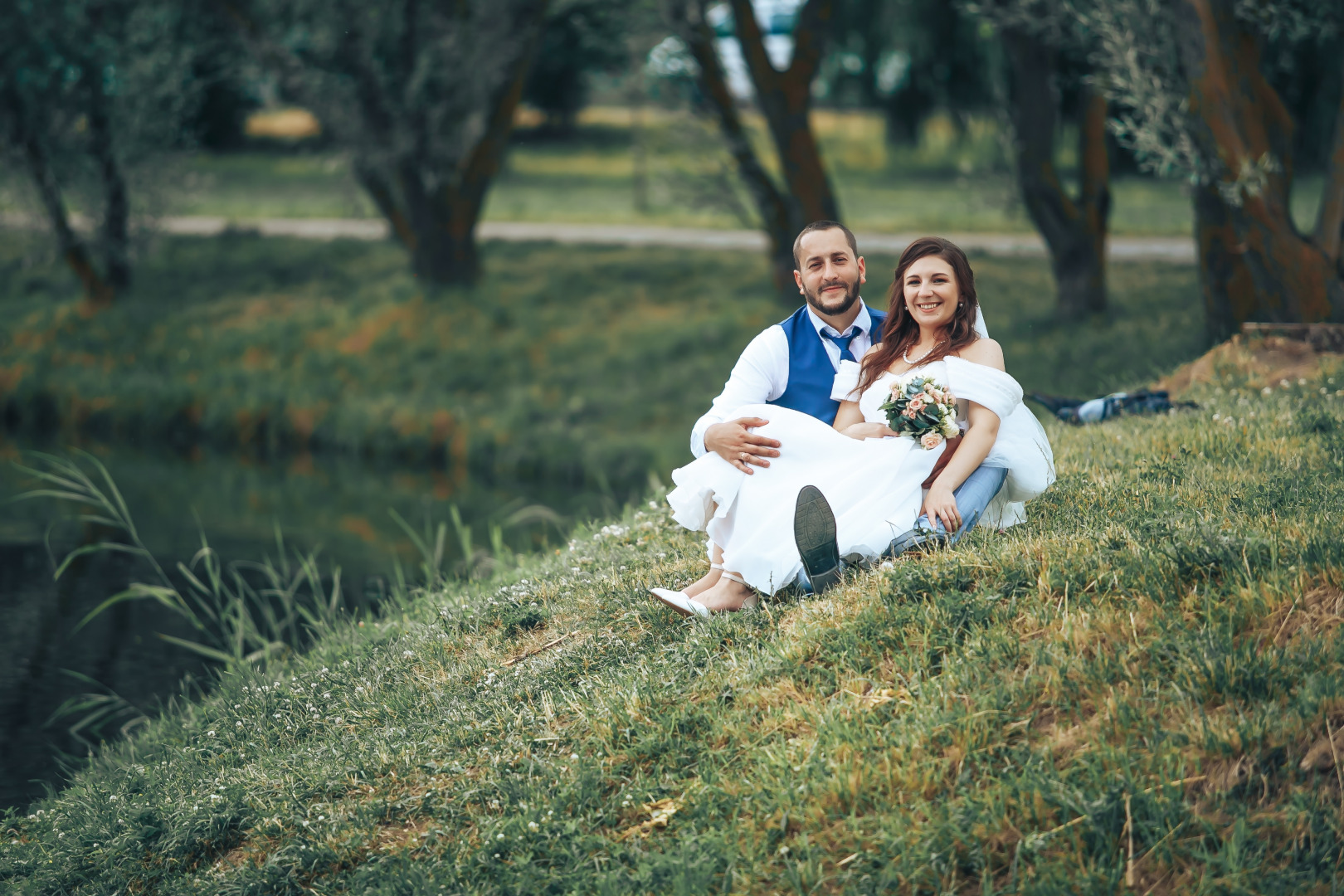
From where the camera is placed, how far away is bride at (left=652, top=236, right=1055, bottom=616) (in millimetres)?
4359

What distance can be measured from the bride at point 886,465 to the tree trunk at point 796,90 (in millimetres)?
10333

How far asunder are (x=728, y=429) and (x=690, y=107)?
1237 centimetres

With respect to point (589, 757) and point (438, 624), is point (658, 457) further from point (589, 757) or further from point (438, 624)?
point (589, 757)

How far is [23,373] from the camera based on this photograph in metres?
17.3

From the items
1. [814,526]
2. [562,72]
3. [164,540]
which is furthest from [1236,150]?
[562,72]

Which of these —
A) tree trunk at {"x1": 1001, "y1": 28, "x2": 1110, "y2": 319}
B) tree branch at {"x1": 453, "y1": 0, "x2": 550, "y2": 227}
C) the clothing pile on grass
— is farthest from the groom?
tree branch at {"x1": 453, "y1": 0, "x2": 550, "y2": 227}

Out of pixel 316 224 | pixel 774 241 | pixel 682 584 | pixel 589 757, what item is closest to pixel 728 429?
pixel 682 584

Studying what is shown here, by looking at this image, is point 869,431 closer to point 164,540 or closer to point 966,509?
point 966,509

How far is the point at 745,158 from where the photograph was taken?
15.6 metres

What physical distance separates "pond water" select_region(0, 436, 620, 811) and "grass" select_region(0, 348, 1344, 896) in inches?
101

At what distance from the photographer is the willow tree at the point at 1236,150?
8.52 metres

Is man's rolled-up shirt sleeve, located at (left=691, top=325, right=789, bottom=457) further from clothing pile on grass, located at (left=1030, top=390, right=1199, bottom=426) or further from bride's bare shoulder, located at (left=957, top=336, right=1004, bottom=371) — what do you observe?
clothing pile on grass, located at (left=1030, top=390, right=1199, bottom=426)

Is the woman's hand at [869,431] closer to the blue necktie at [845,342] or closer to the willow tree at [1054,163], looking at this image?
the blue necktie at [845,342]

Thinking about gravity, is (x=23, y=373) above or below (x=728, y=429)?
below
